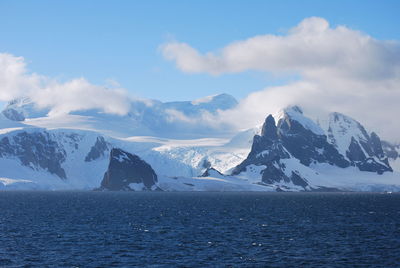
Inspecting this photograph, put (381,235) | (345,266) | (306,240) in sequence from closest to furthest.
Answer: (345,266)
(306,240)
(381,235)

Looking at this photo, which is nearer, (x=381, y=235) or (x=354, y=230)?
(x=381, y=235)

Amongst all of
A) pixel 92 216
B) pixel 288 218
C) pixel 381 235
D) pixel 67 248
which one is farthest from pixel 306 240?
pixel 92 216

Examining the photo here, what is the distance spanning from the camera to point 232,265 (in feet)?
295

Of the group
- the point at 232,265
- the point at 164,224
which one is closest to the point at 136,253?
the point at 232,265

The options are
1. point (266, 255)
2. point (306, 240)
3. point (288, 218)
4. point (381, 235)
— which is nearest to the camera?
point (266, 255)

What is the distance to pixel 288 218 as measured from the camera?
6649 inches

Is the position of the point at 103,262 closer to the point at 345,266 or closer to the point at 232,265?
the point at 232,265

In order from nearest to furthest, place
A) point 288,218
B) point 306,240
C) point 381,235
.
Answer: point 306,240
point 381,235
point 288,218

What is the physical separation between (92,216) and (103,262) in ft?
270

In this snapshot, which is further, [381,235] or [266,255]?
[381,235]

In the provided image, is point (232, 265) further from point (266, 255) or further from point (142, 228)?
point (142, 228)

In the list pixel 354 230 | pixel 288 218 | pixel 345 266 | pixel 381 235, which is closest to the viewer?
pixel 345 266

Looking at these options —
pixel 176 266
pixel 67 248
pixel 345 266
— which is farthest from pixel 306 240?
pixel 67 248

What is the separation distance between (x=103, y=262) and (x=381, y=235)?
5869 centimetres
